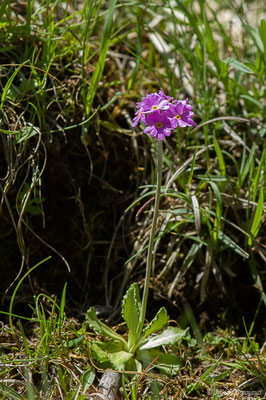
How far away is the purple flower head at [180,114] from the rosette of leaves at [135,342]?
2.64 ft

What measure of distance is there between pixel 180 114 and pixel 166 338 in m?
1.01

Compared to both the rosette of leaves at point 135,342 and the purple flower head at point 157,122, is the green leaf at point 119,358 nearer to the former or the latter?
the rosette of leaves at point 135,342

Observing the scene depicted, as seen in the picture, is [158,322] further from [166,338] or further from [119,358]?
[119,358]

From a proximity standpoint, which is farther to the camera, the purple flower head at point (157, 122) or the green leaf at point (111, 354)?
the green leaf at point (111, 354)

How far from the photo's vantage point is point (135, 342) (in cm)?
204

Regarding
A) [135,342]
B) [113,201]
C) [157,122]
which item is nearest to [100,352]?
[135,342]

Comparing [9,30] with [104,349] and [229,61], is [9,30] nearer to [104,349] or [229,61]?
[229,61]

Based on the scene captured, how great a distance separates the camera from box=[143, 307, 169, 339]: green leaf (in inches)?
79.5

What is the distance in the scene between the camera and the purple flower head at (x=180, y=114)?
1.69 meters

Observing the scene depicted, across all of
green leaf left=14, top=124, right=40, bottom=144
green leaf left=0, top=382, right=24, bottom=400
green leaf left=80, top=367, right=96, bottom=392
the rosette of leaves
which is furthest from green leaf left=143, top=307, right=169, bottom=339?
green leaf left=14, top=124, right=40, bottom=144

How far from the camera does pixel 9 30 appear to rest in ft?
7.64

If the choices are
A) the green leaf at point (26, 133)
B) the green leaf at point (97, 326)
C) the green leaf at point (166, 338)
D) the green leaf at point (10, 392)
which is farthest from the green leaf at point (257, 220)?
the green leaf at point (10, 392)

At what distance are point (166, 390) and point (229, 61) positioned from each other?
64.9 inches

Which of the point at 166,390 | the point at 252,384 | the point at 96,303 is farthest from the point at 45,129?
the point at 252,384
